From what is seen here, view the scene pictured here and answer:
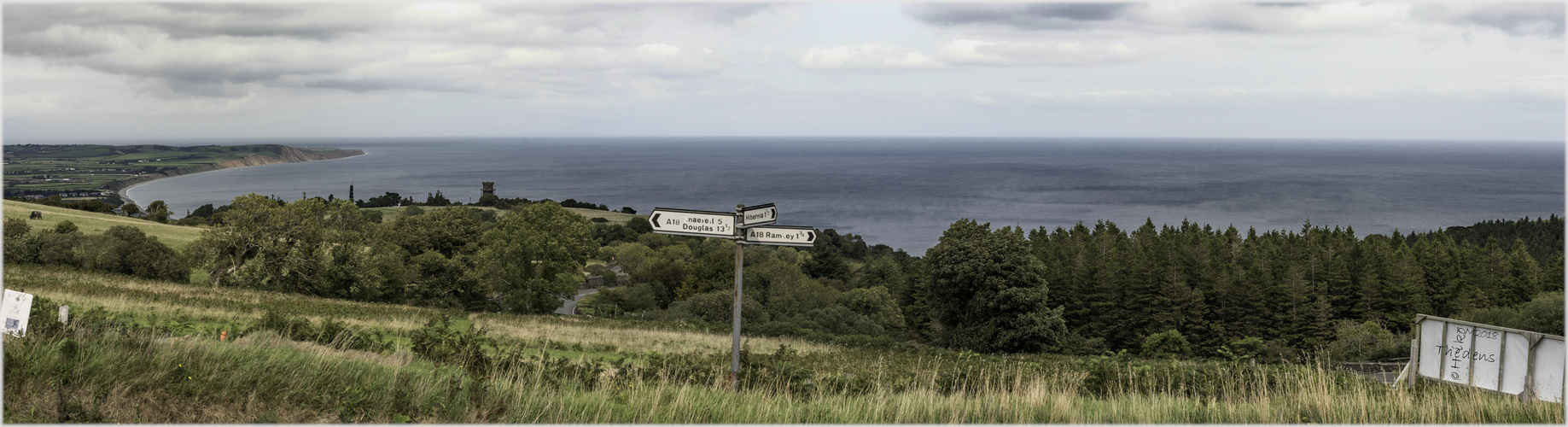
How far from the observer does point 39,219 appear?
48.0 metres

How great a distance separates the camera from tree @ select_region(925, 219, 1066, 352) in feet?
110

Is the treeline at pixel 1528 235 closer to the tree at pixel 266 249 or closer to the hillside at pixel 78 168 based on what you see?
the tree at pixel 266 249

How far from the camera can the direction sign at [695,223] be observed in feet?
23.5

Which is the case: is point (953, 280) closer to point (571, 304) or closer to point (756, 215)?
A: point (571, 304)

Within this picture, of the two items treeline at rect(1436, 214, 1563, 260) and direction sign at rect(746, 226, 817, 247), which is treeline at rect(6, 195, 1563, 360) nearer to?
direction sign at rect(746, 226, 817, 247)

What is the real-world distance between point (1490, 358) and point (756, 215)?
20.4ft

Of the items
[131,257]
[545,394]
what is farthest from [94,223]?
[545,394]

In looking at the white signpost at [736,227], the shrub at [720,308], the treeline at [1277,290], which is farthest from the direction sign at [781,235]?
the treeline at [1277,290]

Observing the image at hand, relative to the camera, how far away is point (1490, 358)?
6.39 m

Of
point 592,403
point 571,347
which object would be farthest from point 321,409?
point 571,347

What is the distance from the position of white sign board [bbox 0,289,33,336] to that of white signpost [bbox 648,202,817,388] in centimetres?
459

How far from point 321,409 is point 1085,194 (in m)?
185

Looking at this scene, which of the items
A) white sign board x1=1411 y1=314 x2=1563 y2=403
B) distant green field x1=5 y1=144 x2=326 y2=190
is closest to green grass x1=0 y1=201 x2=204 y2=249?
distant green field x1=5 y1=144 x2=326 y2=190

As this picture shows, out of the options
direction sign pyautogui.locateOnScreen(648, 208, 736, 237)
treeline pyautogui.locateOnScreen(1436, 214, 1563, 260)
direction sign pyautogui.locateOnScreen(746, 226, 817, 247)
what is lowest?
treeline pyautogui.locateOnScreen(1436, 214, 1563, 260)
